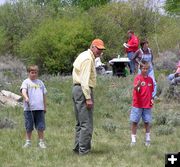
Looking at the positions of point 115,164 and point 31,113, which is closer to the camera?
point 115,164

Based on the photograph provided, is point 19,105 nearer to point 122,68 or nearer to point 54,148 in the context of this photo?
point 54,148

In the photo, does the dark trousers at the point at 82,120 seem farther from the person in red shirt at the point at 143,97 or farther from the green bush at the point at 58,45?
the green bush at the point at 58,45

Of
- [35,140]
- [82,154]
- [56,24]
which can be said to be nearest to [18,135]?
[35,140]

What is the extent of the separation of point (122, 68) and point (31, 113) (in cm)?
1193

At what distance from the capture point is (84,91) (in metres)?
8.19

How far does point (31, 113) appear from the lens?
912cm

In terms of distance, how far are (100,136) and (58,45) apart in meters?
14.4

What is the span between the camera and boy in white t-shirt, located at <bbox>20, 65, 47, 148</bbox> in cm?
904

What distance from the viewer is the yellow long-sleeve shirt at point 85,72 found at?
26.9ft

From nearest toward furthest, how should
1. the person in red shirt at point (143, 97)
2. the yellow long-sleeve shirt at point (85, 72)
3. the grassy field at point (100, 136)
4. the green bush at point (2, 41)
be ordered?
the grassy field at point (100, 136) < the yellow long-sleeve shirt at point (85, 72) < the person in red shirt at point (143, 97) < the green bush at point (2, 41)

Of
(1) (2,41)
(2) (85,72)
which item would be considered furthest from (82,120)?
(1) (2,41)

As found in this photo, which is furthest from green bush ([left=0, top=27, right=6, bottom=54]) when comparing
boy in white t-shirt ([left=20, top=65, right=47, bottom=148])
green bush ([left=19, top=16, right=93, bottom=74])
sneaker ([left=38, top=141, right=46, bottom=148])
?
sneaker ([left=38, top=141, right=46, bottom=148])

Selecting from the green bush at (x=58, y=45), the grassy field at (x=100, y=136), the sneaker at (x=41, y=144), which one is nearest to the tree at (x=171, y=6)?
the green bush at (x=58, y=45)

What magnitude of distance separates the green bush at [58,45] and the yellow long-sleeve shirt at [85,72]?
15797 mm
